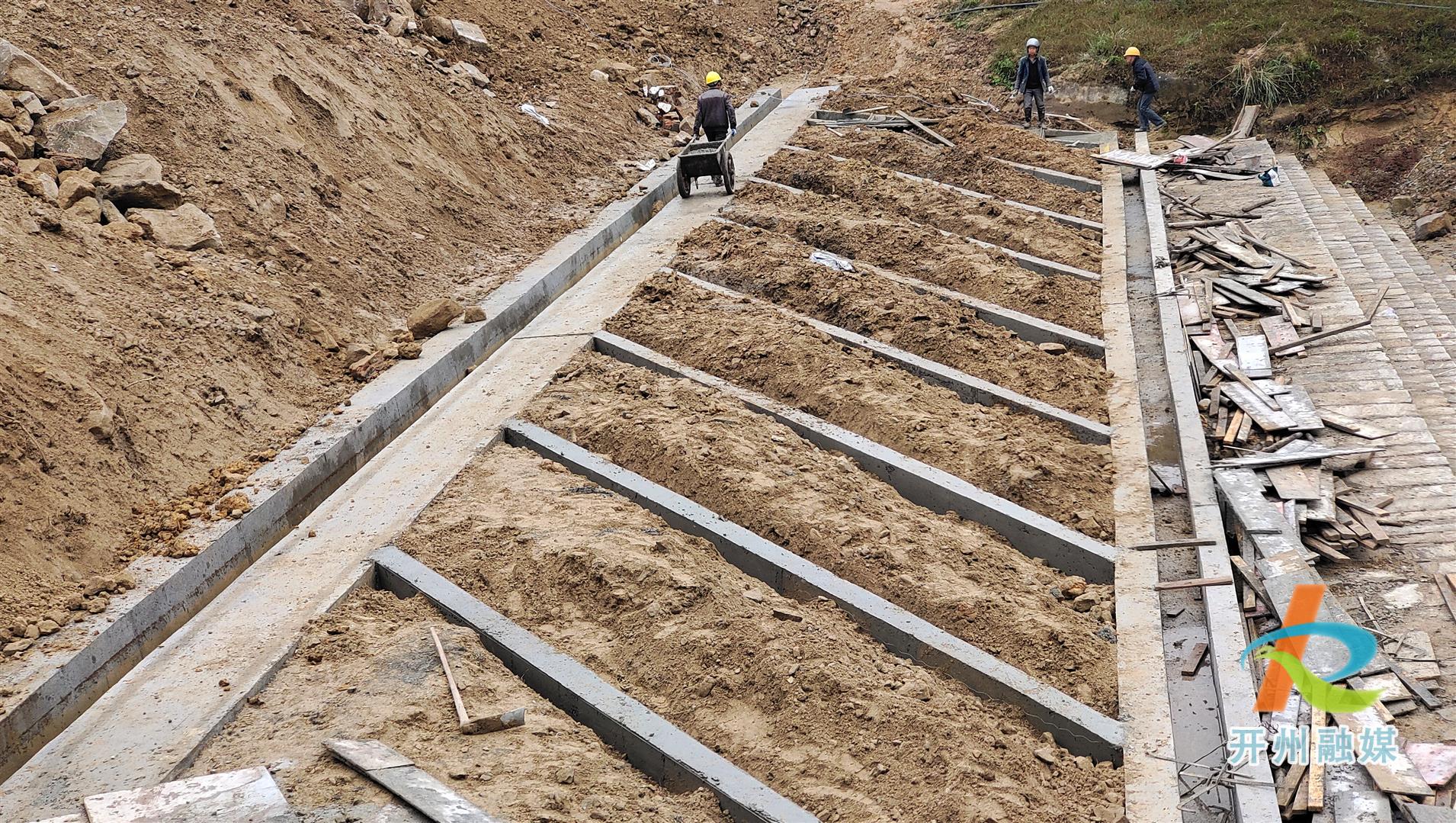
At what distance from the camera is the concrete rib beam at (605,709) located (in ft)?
17.6

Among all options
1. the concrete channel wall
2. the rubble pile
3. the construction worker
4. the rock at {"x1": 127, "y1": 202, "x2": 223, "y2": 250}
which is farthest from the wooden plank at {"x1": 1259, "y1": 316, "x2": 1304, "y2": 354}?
the rubble pile

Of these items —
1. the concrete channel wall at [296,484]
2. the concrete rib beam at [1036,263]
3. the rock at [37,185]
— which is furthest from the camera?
the concrete rib beam at [1036,263]

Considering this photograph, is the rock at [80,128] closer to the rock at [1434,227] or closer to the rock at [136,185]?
the rock at [136,185]

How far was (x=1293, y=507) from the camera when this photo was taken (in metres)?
7.52

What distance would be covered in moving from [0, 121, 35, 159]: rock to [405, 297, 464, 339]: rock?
3.33 meters

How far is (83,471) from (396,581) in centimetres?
226

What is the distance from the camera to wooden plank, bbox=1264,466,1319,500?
7.62 m

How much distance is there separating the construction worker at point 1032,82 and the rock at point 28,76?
12253 millimetres

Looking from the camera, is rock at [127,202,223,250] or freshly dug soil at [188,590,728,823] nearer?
freshly dug soil at [188,590,728,823]

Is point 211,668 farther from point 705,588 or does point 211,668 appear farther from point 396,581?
point 705,588

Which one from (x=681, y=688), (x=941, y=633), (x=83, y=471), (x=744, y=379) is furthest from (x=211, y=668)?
(x=744, y=379)

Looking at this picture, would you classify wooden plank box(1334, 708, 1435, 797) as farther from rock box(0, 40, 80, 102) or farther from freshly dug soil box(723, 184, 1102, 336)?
rock box(0, 40, 80, 102)

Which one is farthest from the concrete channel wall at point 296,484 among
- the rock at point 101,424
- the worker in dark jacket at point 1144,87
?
the worker in dark jacket at point 1144,87

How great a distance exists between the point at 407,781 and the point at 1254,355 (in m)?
7.99
